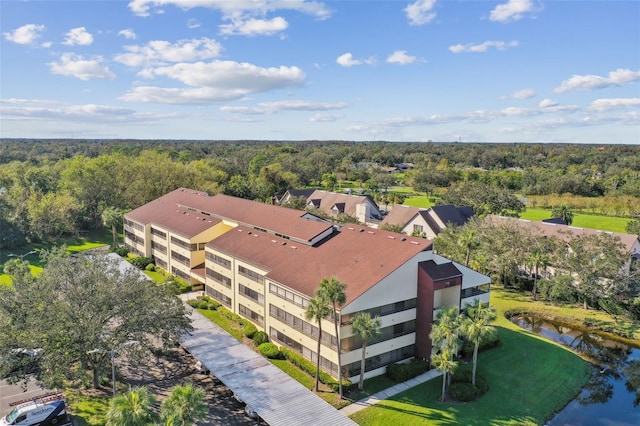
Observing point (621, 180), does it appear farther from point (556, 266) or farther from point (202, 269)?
point (202, 269)

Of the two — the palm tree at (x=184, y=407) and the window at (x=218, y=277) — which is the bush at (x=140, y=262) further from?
the palm tree at (x=184, y=407)

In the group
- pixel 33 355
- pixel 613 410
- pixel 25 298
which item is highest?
pixel 25 298

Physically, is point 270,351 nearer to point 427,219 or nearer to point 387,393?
point 387,393

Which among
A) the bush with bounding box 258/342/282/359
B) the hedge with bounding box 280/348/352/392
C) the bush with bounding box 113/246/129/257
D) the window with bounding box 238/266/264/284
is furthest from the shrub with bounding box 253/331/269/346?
the bush with bounding box 113/246/129/257

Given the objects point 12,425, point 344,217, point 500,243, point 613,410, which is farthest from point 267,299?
point 344,217

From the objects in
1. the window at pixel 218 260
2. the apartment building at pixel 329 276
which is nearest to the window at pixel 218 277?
the apartment building at pixel 329 276

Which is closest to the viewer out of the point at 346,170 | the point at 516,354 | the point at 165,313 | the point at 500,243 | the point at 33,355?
the point at 33,355

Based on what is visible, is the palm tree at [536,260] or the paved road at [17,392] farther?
the palm tree at [536,260]
